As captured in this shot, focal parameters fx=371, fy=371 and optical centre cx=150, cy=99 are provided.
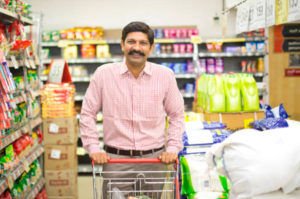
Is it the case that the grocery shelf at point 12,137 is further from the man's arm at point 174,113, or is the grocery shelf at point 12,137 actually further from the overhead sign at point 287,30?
the overhead sign at point 287,30

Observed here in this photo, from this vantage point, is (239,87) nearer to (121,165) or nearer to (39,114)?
(121,165)

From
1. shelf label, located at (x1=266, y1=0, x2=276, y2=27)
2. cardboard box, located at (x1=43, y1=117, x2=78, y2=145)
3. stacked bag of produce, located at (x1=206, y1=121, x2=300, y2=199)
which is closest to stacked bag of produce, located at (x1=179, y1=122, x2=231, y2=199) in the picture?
stacked bag of produce, located at (x1=206, y1=121, x2=300, y2=199)

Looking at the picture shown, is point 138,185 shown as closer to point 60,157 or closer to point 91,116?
point 91,116

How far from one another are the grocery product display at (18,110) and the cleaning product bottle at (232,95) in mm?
1897

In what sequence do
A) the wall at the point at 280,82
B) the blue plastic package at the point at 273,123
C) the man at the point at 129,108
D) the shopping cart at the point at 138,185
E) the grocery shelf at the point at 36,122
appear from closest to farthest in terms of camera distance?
1. the shopping cart at the point at 138,185
2. the man at the point at 129,108
3. the blue plastic package at the point at 273,123
4. the grocery shelf at the point at 36,122
5. the wall at the point at 280,82

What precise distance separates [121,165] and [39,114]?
8.62ft

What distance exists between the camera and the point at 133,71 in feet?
7.73

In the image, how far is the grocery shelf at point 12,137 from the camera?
3080mm

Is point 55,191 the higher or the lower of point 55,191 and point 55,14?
the lower

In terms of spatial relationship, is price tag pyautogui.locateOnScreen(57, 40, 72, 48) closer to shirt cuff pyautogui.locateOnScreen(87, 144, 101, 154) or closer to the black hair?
the black hair

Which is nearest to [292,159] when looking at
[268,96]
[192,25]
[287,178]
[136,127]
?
[287,178]

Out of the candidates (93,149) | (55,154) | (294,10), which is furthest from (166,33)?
(93,149)

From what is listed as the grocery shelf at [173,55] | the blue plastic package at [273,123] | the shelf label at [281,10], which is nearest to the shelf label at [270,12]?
the shelf label at [281,10]

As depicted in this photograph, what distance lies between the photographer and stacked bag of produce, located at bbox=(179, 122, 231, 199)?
2352 mm
